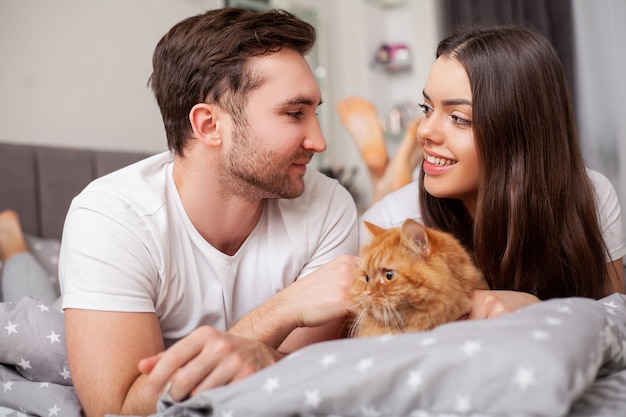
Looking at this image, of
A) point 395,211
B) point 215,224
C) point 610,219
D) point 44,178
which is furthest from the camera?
point 44,178

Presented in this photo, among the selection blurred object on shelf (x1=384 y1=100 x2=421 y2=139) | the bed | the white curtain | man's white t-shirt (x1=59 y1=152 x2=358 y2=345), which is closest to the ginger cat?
the bed

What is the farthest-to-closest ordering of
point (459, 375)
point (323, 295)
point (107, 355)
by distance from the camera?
point (323, 295), point (107, 355), point (459, 375)

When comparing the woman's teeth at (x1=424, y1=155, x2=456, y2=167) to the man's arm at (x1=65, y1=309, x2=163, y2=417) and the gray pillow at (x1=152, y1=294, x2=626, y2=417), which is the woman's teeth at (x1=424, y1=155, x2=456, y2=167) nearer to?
the gray pillow at (x1=152, y1=294, x2=626, y2=417)

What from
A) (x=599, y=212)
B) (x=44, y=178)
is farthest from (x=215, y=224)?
(x=44, y=178)

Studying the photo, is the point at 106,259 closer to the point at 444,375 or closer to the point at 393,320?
the point at 393,320

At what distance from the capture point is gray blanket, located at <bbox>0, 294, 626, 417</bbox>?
673 millimetres

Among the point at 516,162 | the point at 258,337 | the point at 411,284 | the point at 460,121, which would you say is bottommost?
the point at 258,337

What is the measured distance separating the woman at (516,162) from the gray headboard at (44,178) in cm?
179

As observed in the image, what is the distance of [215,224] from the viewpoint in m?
1.42

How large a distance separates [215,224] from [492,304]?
0.67 meters

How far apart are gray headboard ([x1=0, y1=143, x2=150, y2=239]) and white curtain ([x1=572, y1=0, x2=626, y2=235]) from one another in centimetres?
285

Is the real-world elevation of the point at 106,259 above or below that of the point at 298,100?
below

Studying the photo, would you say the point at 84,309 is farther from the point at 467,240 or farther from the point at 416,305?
the point at 467,240

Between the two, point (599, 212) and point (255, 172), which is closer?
point (255, 172)
